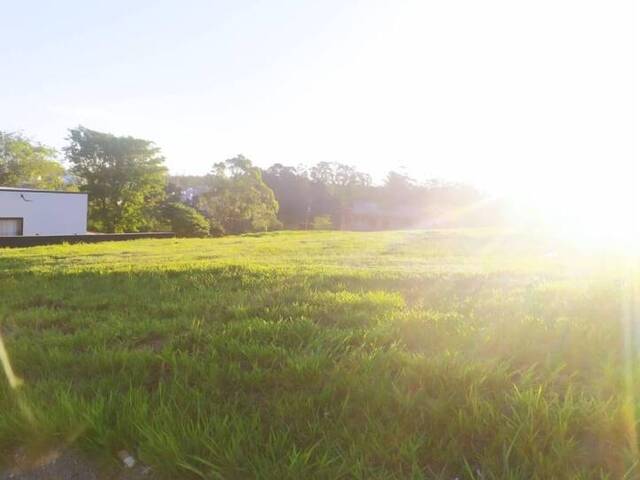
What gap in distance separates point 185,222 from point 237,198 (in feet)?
18.7

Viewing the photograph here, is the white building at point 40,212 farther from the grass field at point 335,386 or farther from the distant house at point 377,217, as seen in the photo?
the distant house at point 377,217

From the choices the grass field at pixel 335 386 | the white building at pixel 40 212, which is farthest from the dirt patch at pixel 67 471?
the white building at pixel 40 212

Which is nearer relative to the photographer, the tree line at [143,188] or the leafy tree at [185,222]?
the leafy tree at [185,222]

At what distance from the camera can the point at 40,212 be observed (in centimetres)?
2642

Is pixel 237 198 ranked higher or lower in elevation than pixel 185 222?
higher

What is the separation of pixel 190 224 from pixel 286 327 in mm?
28777

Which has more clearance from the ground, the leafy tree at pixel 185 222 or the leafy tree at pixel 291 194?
the leafy tree at pixel 291 194

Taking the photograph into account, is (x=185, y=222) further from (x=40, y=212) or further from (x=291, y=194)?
(x=291, y=194)

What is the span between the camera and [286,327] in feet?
9.79

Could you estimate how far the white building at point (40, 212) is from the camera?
24.9 meters

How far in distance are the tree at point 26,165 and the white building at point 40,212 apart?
1364cm

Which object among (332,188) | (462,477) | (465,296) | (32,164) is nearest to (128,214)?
(32,164)

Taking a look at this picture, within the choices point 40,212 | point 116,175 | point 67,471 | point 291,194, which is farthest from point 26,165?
point 67,471

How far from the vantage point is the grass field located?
66.9 inches
